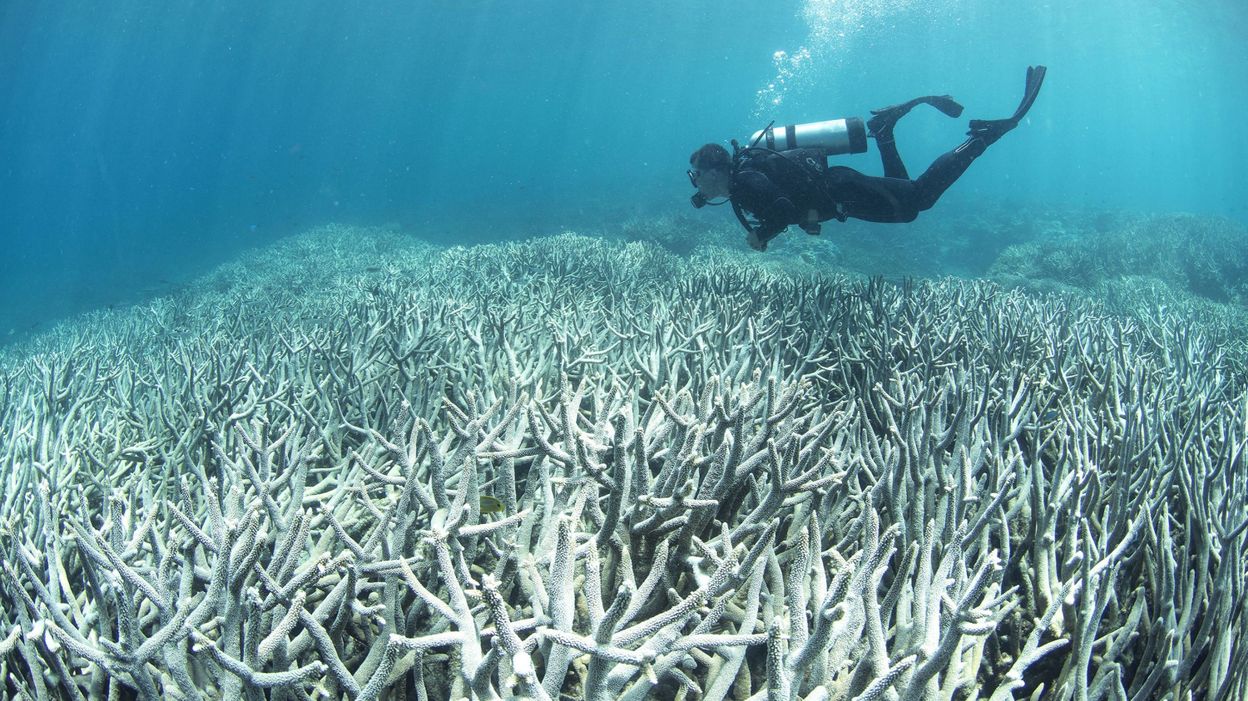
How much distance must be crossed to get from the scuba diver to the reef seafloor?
2.70 m

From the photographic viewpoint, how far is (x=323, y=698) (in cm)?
150

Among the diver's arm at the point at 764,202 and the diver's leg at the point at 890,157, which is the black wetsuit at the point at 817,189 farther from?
the diver's leg at the point at 890,157

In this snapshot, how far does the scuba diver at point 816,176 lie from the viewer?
6.26 m

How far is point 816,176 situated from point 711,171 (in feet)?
4.36

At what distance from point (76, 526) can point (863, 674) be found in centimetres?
203

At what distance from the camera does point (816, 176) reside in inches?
258

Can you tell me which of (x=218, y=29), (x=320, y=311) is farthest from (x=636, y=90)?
(x=320, y=311)

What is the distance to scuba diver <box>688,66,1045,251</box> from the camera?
247 inches

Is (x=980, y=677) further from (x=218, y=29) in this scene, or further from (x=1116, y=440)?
(x=218, y=29)

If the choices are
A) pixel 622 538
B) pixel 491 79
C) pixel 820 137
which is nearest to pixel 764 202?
pixel 820 137

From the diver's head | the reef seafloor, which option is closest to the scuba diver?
the diver's head

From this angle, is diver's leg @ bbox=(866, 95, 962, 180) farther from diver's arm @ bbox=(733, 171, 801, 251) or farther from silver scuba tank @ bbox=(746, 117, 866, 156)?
diver's arm @ bbox=(733, 171, 801, 251)

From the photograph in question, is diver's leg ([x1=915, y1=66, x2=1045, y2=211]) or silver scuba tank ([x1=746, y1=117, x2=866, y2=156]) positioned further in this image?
diver's leg ([x1=915, y1=66, x2=1045, y2=211])

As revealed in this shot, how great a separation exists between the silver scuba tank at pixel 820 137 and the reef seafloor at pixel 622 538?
3.85 m
